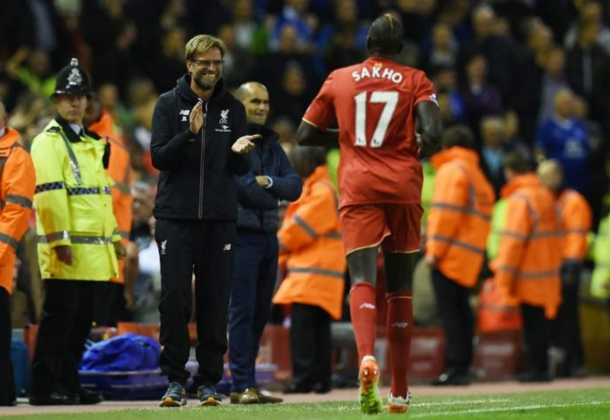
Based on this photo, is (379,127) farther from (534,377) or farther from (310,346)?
(534,377)

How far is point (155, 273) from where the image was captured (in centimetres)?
1706

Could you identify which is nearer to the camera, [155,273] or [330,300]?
[330,300]

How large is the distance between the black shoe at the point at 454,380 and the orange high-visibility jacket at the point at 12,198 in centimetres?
622

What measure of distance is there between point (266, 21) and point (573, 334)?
6938mm

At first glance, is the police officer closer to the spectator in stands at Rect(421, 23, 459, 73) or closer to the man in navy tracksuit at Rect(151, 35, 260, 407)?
the man in navy tracksuit at Rect(151, 35, 260, 407)

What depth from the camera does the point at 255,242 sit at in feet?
43.2

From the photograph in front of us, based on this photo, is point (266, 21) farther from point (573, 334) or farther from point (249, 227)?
point (249, 227)

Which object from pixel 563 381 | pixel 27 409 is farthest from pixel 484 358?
pixel 27 409

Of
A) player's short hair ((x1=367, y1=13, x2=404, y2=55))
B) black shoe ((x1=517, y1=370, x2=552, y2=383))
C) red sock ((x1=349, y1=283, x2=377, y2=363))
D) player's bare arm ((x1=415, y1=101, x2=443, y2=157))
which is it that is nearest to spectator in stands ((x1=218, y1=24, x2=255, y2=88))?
black shoe ((x1=517, y1=370, x2=552, y2=383))

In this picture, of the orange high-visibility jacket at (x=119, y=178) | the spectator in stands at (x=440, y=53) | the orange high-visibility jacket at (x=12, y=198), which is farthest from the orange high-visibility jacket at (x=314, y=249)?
the spectator in stands at (x=440, y=53)

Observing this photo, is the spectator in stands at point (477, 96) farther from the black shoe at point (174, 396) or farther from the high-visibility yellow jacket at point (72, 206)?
the black shoe at point (174, 396)

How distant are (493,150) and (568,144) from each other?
5.16ft

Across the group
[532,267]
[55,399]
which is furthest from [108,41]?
[55,399]

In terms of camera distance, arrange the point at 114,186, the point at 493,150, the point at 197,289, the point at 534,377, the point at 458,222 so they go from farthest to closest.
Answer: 1. the point at 493,150
2. the point at 534,377
3. the point at 458,222
4. the point at 114,186
5. the point at 197,289
